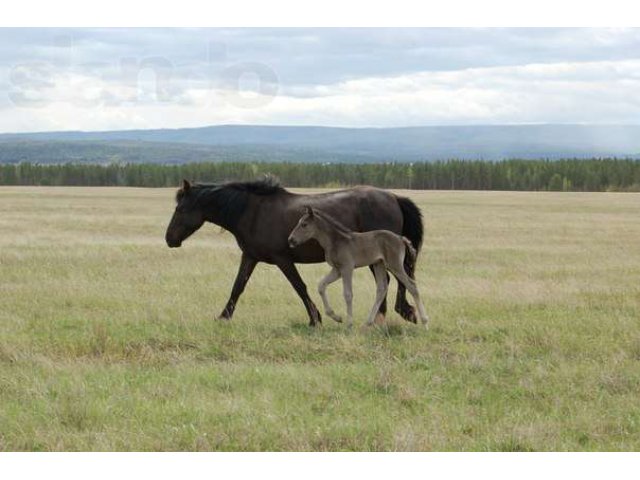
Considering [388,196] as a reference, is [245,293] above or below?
below

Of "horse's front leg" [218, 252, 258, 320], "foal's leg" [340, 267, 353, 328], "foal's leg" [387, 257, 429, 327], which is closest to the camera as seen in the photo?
"foal's leg" [340, 267, 353, 328]

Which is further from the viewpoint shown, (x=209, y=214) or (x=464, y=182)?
(x=464, y=182)

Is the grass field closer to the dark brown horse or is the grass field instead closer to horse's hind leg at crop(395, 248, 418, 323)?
horse's hind leg at crop(395, 248, 418, 323)

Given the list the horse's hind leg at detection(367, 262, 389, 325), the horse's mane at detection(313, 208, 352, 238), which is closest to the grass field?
the horse's hind leg at detection(367, 262, 389, 325)

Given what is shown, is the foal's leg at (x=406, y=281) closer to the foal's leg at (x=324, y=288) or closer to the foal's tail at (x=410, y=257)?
the foal's tail at (x=410, y=257)

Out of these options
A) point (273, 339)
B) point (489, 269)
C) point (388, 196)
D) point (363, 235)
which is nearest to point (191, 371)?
point (273, 339)

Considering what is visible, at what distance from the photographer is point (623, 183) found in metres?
120

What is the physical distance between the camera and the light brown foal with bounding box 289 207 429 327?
12070 millimetres

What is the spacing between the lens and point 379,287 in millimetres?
12188

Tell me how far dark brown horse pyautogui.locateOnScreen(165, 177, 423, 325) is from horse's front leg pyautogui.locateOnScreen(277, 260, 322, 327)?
1 centimetres

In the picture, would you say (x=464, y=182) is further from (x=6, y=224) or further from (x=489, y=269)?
(x=489, y=269)

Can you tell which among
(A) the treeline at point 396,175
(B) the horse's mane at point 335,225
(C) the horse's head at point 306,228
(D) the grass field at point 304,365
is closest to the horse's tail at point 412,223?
(D) the grass field at point 304,365

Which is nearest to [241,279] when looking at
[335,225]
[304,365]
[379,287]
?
[335,225]

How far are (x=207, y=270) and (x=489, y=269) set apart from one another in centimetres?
650
